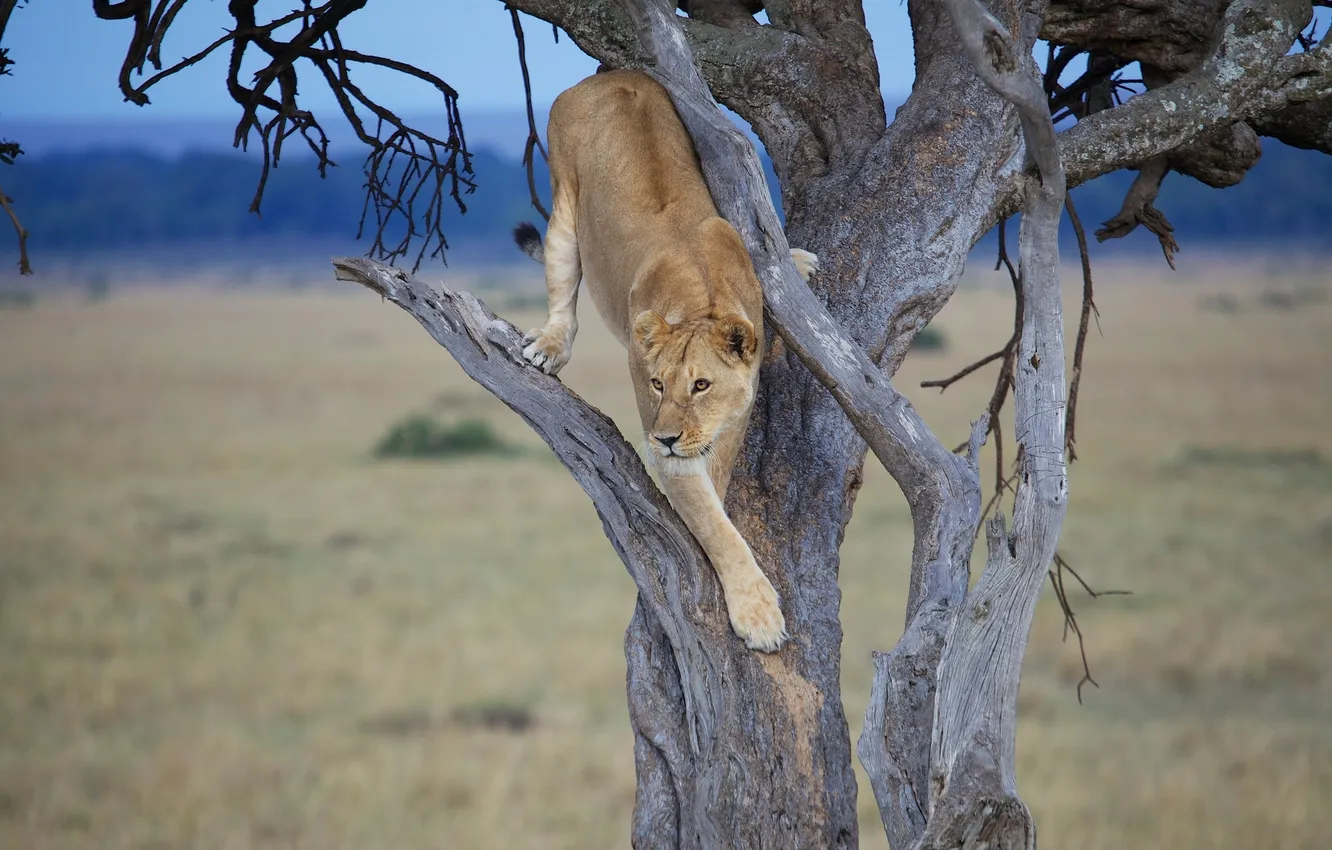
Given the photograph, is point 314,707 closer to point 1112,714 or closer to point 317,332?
point 1112,714

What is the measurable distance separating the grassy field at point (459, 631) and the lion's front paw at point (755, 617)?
10.0 feet

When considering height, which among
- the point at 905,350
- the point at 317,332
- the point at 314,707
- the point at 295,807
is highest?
the point at 905,350

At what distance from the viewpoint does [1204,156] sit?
673 centimetres

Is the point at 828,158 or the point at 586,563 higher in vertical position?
the point at 828,158

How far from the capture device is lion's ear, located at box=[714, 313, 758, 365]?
4402 mm

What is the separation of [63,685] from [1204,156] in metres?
15.5

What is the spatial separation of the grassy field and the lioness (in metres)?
2.72

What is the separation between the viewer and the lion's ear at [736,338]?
440cm

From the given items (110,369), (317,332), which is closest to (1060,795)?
(110,369)

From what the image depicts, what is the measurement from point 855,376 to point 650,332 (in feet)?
2.38

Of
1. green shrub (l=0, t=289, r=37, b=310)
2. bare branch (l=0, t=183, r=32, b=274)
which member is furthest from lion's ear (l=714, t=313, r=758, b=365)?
green shrub (l=0, t=289, r=37, b=310)

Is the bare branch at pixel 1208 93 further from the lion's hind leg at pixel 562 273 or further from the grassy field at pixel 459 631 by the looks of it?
the lion's hind leg at pixel 562 273

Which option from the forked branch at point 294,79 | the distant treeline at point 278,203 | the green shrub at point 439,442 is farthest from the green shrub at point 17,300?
the forked branch at point 294,79

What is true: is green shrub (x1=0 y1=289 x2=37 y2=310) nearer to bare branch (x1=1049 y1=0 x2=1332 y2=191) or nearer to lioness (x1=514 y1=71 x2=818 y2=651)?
lioness (x1=514 y1=71 x2=818 y2=651)
